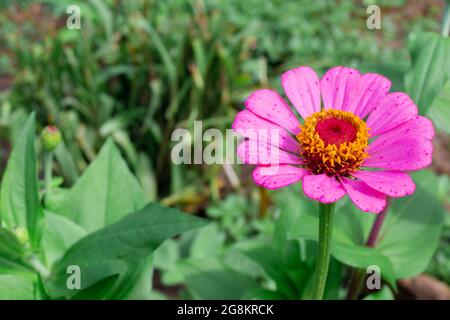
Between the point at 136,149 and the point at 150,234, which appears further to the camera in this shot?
the point at 136,149

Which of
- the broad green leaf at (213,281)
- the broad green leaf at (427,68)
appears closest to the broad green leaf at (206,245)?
the broad green leaf at (213,281)

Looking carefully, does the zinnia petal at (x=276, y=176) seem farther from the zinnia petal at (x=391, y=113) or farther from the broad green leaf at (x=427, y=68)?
the broad green leaf at (x=427, y=68)

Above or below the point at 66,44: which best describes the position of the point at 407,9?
above

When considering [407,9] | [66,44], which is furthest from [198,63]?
[407,9]

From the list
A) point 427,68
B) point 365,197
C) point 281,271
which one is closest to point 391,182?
point 365,197

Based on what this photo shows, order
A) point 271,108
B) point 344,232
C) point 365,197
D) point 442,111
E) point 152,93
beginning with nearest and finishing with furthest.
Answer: point 365,197 → point 271,108 → point 442,111 → point 344,232 → point 152,93

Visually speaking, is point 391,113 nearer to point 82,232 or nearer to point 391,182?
point 391,182
